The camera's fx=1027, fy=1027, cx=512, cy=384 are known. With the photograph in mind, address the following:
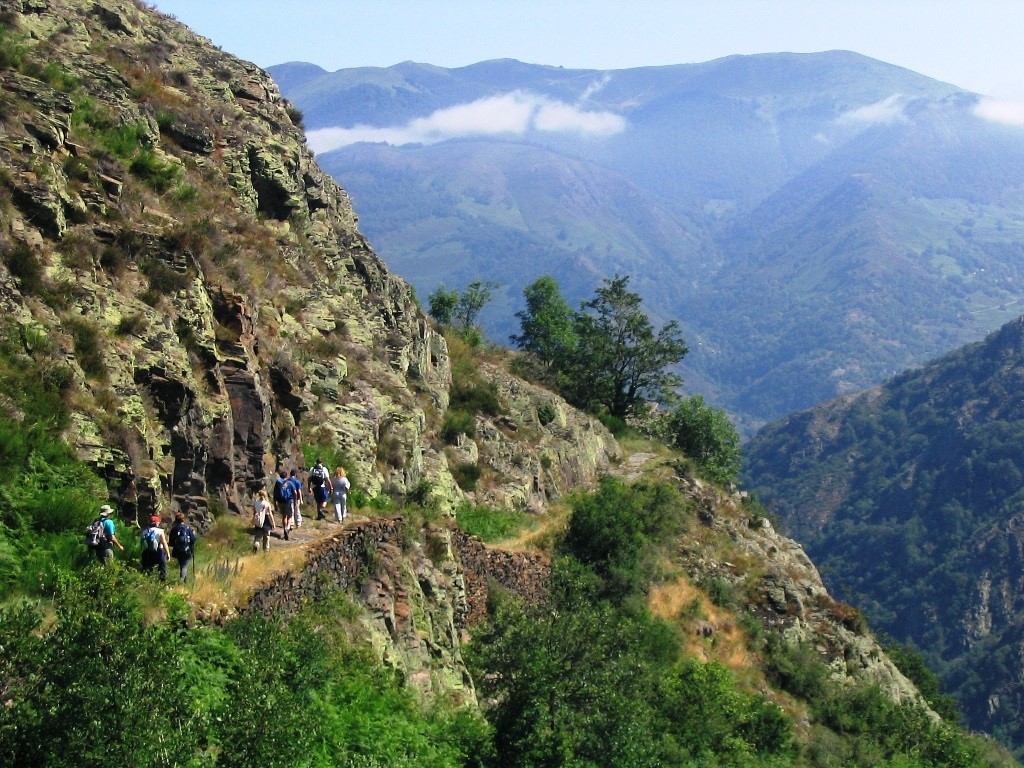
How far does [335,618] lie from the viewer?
18.0 meters

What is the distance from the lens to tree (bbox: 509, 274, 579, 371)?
2539 inches

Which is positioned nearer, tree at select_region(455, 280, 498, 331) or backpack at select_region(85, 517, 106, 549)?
backpack at select_region(85, 517, 106, 549)

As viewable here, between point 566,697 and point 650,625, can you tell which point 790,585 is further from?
point 566,697

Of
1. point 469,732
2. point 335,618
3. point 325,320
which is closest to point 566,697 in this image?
point 469,732

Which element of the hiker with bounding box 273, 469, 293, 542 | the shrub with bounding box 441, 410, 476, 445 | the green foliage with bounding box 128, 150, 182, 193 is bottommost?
the shrub with bounding box 441, 410, 476, 445

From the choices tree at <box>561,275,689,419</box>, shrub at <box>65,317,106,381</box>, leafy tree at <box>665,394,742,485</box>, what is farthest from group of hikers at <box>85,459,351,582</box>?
leafy tree at <box>665,394,742,485</box>

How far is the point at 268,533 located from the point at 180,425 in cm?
263

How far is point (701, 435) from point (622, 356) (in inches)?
311

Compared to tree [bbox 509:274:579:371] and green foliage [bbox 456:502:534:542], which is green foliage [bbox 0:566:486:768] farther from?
tree [bbox 509:274:579:371]

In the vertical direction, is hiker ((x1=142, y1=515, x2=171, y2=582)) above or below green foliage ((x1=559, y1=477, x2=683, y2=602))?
above

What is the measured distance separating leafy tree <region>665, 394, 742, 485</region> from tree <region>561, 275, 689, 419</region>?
9.28 feet

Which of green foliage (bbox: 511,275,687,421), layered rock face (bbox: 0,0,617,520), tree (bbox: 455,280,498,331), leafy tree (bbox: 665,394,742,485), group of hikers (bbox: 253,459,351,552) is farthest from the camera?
tree (bbox: 455,280,498,331)

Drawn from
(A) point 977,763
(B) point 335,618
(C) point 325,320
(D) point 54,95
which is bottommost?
(A) point 977,763

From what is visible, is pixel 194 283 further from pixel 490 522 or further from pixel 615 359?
pixel 615 359
